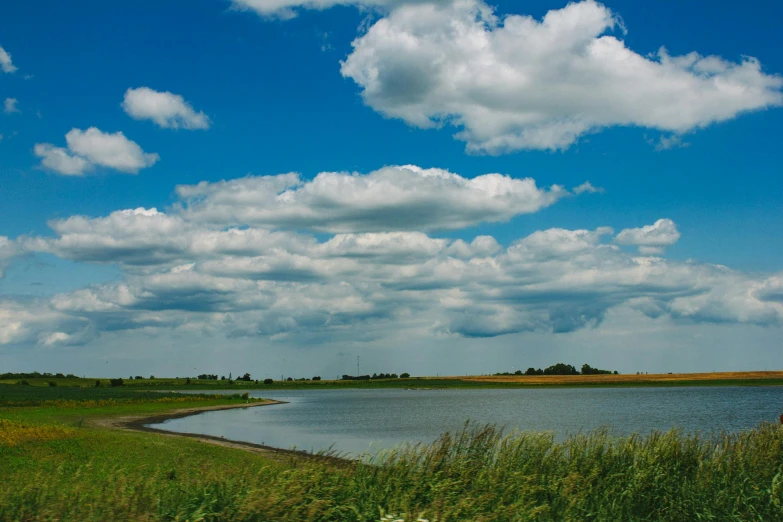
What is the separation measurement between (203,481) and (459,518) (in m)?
5.02

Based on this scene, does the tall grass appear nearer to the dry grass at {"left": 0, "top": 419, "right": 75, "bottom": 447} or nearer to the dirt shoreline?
the dirt shoreline

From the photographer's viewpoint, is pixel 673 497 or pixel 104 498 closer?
pixel 104 498

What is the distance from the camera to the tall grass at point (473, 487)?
37.4ft

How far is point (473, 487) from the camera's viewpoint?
1459 centimetres

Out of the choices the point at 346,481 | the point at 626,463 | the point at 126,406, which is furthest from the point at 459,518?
the point at 126,406

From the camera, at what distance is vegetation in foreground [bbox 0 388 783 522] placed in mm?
11414

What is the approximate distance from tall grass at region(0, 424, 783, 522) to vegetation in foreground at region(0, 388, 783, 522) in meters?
0.03

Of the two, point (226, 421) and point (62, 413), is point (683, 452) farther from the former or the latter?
point (62, 413)

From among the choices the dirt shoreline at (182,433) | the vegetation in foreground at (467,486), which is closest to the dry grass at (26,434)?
the dirt shoreline at (182,433)

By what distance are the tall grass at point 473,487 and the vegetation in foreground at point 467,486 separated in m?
0.03

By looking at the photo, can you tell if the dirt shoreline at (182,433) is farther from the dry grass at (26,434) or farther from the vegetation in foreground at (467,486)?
the vegetation in foreground at (467,486)

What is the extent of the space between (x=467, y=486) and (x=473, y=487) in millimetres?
624

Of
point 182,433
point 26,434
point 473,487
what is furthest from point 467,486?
point 182,433

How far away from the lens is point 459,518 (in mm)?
11945
